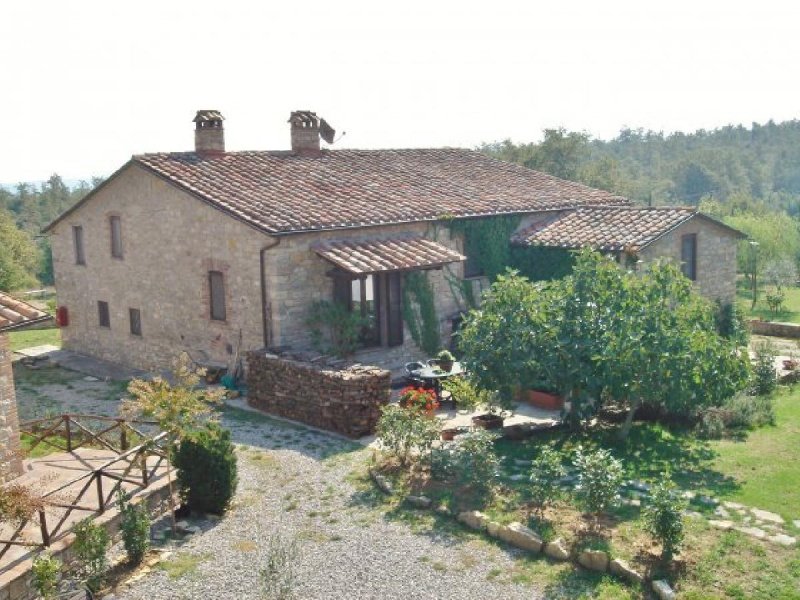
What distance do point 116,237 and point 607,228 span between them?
1317cm

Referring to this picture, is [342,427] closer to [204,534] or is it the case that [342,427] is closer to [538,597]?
[204,534]

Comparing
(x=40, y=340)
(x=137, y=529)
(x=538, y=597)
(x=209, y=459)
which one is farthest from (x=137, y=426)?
(x=40, y=340)

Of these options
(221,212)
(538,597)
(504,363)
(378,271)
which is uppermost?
(221,212)

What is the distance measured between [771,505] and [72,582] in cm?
901

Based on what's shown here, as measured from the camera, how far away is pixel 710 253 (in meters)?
23.0

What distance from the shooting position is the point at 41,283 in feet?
169

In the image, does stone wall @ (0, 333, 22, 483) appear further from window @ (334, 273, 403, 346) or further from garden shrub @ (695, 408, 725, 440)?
garden shrub @ (695, 408, 725, 440)

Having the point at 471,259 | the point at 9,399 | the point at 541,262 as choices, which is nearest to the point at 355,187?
the point at 471,259

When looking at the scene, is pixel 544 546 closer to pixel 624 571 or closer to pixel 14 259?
pixel 624 571

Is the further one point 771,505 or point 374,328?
point 374,328

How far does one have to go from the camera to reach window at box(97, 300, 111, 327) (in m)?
22.9

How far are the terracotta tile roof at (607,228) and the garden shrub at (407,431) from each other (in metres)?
9.03

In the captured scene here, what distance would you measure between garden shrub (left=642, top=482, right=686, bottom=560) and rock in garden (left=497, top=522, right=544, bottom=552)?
1.36 metres

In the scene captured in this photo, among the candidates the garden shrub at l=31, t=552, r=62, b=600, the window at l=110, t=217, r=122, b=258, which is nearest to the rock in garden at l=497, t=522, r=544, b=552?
the garden shrub at l=31, t=552, r=62, b=600
